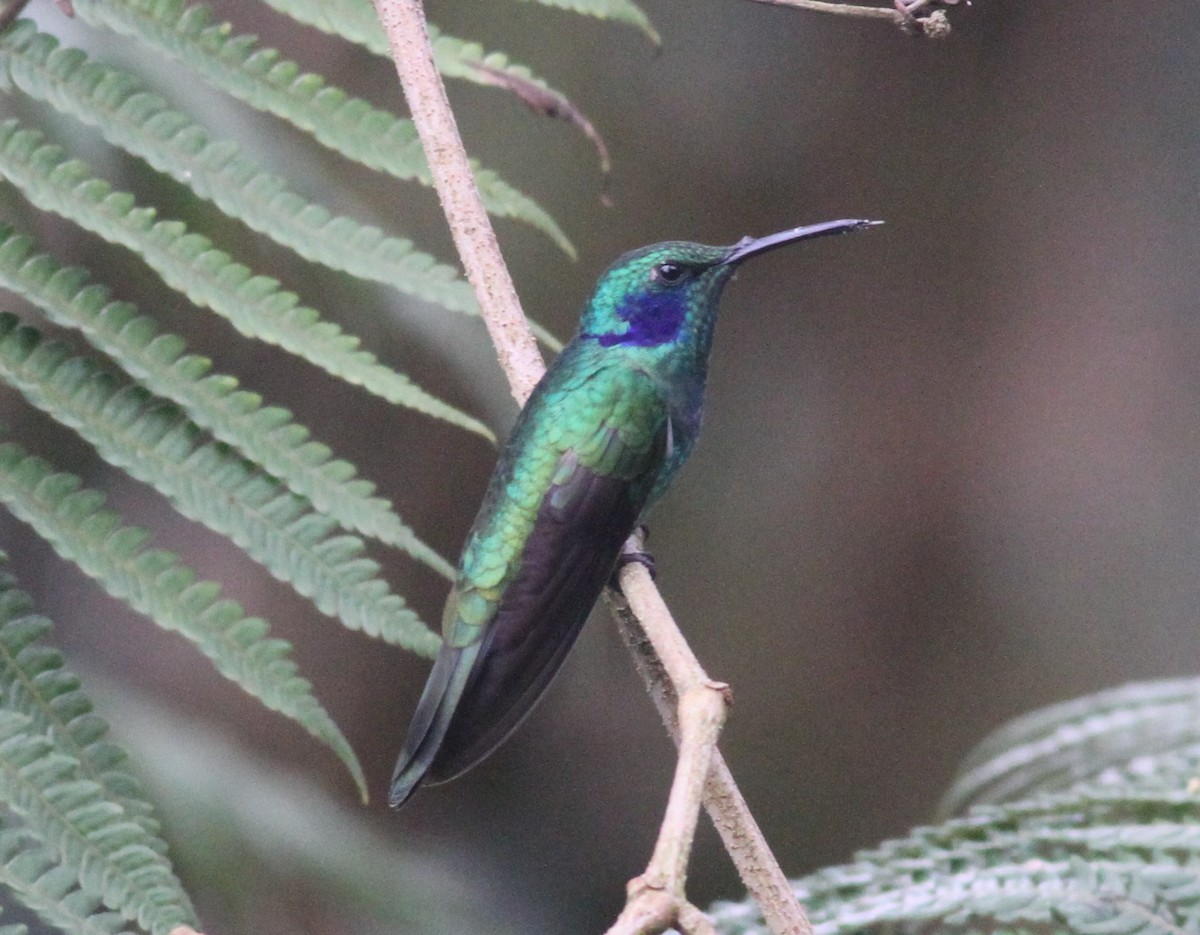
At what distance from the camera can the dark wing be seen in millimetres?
1237

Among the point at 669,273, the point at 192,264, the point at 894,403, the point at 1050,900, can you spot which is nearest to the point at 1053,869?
the point at 1050,900

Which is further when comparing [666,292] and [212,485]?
[666,292]

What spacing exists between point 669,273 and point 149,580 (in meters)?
0.73

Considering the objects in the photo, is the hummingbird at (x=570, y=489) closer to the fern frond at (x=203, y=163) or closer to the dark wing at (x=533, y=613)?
the dark wing at (x=533, y=613)

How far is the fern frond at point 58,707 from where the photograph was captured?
1.06 meters

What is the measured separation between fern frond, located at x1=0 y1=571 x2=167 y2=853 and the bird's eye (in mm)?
820

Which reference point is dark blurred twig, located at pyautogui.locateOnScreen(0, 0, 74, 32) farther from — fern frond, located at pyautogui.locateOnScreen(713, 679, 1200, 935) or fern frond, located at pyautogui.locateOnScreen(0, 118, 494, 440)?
fern frond, located at pyautogui.locateOnScreen(713, 679, 1200, 935)

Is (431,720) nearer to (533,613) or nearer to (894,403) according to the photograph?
(533,613)

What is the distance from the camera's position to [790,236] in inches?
54.5

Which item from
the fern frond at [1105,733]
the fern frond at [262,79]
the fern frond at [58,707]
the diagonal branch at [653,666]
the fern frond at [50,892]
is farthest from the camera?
the fern frond at [1105,733]

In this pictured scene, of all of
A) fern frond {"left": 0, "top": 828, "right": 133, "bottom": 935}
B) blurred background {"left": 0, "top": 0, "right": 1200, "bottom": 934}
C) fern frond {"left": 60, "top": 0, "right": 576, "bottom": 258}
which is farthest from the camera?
blurred background {"left": 0, "top": 0, "right": 1200, "bottom": 934}

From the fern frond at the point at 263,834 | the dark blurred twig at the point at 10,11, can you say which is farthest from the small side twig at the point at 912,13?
the fern frond at the point at 263,834

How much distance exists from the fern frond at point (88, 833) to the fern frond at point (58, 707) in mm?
68

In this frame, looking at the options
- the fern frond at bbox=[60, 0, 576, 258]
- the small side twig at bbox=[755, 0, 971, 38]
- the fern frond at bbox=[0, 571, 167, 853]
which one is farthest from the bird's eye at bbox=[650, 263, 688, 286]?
the fern frond at bbox=[0, 571, 167, 853]
